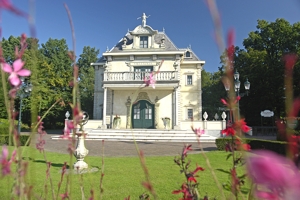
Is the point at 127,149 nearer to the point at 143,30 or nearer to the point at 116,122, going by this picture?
the point at 116,122

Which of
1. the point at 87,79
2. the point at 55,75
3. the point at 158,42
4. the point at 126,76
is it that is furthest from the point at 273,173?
the point at 87,79

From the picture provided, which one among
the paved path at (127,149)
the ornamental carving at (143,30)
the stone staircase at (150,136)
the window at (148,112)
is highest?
the ornamental carving at (143,30)

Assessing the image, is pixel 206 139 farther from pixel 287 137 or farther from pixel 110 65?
pixel 287 137

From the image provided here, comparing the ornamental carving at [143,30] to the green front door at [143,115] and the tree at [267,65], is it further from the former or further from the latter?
the tree at [267,65]

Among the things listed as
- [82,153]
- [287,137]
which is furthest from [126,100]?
[287,137]

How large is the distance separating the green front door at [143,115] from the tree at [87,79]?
47.6ft

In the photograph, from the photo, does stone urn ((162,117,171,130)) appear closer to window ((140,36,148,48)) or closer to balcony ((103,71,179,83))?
balcony ((103,71,179,83))

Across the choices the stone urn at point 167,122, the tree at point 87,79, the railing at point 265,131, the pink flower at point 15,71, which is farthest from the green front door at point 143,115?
the pink flower at point 15,71

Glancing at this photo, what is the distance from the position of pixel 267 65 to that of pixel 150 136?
1710 cm

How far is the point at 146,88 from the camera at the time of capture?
71.6ft

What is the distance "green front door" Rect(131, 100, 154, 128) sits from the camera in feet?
75.8

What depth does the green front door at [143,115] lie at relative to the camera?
75.8ft

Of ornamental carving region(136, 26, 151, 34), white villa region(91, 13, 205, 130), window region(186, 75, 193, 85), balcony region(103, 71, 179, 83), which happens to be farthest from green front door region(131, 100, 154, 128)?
ornamental carving region(136, 26, 151, 34)

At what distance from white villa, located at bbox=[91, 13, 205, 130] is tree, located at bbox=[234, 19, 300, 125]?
687 centimetres
